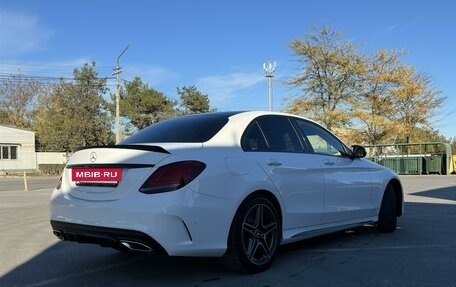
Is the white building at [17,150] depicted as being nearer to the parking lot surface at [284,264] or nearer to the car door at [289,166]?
the parking lot surface at [284,264]

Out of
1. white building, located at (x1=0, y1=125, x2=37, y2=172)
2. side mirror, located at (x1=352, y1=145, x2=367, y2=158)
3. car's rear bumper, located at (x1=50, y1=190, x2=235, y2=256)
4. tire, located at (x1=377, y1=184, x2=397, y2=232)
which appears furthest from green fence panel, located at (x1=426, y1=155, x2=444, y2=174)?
white building, located at (x1=0, y1=125, x2=37, y2=172)

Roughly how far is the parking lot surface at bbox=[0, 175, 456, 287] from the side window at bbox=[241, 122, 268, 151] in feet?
4.05

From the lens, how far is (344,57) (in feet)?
125

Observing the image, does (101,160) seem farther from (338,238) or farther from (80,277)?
(338,238)

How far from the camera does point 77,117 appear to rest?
51.7m

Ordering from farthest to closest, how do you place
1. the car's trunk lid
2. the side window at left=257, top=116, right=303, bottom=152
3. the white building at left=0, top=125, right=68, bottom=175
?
the white building at left=0, top=125, right=68, bottom=175 < the side window at left=257, top=116, right=303, bottom=152 < the car's trunk lid

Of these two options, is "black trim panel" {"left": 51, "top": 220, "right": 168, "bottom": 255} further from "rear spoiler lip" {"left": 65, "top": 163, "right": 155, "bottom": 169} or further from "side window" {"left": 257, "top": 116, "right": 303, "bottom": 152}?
"side window" {"left": 257, "top": 116, "right": 303, "bottom": 152}

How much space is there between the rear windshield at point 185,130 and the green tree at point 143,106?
57.0 m

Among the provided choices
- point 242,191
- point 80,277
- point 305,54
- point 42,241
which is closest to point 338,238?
point 242,191

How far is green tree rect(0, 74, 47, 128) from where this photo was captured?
65812 mm

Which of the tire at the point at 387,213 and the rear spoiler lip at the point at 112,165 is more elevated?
the rear spoiler lip at the point at 112,165

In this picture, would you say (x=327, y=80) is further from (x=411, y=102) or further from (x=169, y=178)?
(x=169, y=178)

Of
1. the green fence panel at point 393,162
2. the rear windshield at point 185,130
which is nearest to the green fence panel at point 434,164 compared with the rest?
the green fence panel at point 393,162

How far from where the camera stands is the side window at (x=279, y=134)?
583 centimetres
